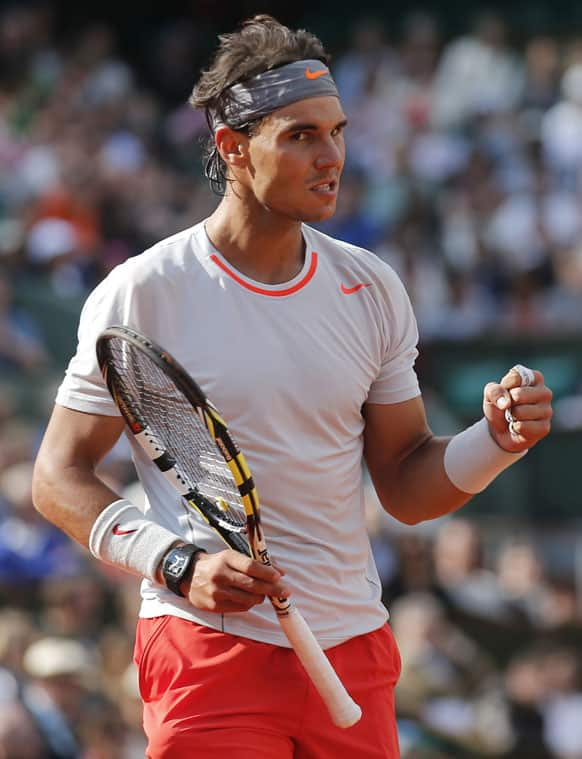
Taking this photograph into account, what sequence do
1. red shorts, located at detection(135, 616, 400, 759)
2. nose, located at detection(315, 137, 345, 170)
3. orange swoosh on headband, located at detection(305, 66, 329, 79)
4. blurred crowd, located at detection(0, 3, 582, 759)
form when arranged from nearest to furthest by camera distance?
red shorts, located at detection(135, 616, 400, 759)
nose, located at detection(315, 137, 345, 170)
orange swoosh on headband, located at detection(305, 66, 329, 79)
blurred crowd, located at detection(0, 3, 582, 759)

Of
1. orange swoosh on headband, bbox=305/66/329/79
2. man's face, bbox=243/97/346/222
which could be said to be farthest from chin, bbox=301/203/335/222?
orange swoosh on headband, bbox=305/66/329/79

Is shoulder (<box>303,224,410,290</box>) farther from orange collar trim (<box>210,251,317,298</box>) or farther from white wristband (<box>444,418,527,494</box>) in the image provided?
white wristband (<box>444,418,527,494</box>)

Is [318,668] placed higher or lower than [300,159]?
lower

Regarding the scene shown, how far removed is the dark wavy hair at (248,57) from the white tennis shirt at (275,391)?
0.34 meters

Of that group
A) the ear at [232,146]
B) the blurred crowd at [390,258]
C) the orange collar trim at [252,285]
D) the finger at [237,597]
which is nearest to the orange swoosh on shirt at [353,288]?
the orange collar trim at [252,285]

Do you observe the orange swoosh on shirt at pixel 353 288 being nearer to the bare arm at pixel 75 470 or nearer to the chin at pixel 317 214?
the chin at pixel 317 214

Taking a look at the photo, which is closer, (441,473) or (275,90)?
(275,90)

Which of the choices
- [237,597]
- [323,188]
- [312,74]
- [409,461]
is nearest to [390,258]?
[409,461]

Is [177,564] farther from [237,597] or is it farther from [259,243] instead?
[259,243]

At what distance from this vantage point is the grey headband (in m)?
3.53

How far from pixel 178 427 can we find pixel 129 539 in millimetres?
271

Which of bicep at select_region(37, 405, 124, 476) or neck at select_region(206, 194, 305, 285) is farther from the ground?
neck at select_region(206, 194, 305, 285)

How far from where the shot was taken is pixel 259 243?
11.8 feet

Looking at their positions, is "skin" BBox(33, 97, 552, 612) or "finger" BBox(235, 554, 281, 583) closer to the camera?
"finger" BBox(235, 554, 281, 583)
